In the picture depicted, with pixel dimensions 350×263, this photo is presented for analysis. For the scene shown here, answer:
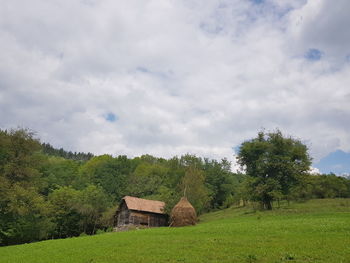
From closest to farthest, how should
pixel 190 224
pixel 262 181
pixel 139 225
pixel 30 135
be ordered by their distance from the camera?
pixel 190 224
pixel 30 135
pixel 262 181
pixel 139 225

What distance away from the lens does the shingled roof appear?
2379 inches

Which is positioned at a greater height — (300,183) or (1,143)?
(1,143)

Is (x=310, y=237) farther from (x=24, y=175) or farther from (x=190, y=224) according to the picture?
(x=24, y=175)

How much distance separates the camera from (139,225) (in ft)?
197

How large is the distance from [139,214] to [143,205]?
195 cm

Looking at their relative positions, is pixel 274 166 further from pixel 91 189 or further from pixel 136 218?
pixel 91 189

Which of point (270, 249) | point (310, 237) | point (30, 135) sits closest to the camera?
point (270, 249)

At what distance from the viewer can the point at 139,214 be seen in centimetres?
6103

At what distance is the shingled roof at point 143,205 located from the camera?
60416 mm

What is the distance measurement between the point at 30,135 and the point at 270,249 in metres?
43.9

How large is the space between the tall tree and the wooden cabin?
62.9ft

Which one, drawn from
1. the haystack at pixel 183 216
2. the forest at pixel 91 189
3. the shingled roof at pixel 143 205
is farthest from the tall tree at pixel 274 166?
the shingled roof at pixel 143 205

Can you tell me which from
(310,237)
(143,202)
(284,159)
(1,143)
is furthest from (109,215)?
(310,237)

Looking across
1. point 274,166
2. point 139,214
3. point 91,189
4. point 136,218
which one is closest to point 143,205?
point 139,214
